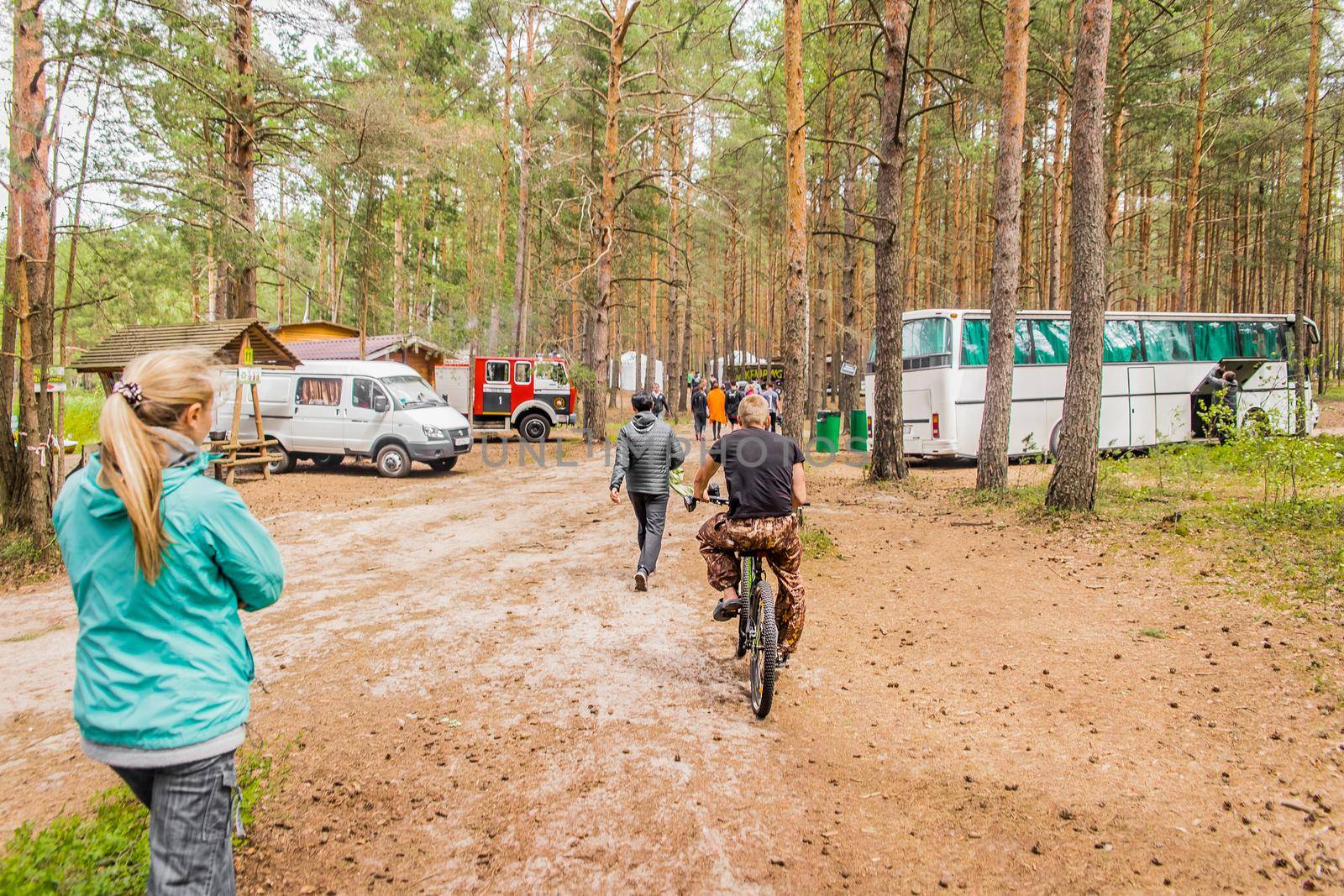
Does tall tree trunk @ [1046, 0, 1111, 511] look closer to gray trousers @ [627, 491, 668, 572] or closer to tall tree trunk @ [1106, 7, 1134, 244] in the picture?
gray trousers @ [627, 491, 668, 572]

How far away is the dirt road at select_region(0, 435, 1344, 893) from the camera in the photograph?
10.4 ft

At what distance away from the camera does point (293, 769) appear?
3.86 metres

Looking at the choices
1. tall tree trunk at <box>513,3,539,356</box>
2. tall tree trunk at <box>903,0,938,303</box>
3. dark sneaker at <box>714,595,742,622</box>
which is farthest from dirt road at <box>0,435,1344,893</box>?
tall tree trunk at <box>513,3,539,356</box>

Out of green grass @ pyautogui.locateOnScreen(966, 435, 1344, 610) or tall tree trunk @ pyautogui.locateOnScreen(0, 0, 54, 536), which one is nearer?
green grass @ pyautogui.locateOnScreen(966, 435, 1344, 610)

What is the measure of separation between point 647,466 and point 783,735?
3476mm

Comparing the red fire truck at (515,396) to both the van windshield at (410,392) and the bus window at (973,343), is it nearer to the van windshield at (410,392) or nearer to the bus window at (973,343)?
the van windshield at (410,392)

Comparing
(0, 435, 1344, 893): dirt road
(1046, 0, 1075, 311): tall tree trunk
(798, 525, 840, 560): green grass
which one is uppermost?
(1046, 0, 1075, 311): tall tree trunk

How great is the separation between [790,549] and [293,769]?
115 inches

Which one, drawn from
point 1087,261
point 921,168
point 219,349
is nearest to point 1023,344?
point 1087,261

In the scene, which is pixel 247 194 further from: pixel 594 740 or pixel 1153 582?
pixel 1153 582

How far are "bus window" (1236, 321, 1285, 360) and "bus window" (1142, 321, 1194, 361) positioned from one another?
1559 millimetres

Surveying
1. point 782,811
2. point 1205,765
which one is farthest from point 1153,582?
point 782,811

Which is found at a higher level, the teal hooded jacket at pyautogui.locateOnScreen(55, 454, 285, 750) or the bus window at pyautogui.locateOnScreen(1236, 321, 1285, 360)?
the bus window at pyautogui.locateOnScreen(1236, 321, 1285, 360)

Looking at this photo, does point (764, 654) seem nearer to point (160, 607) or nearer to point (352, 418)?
point (160, 607)
